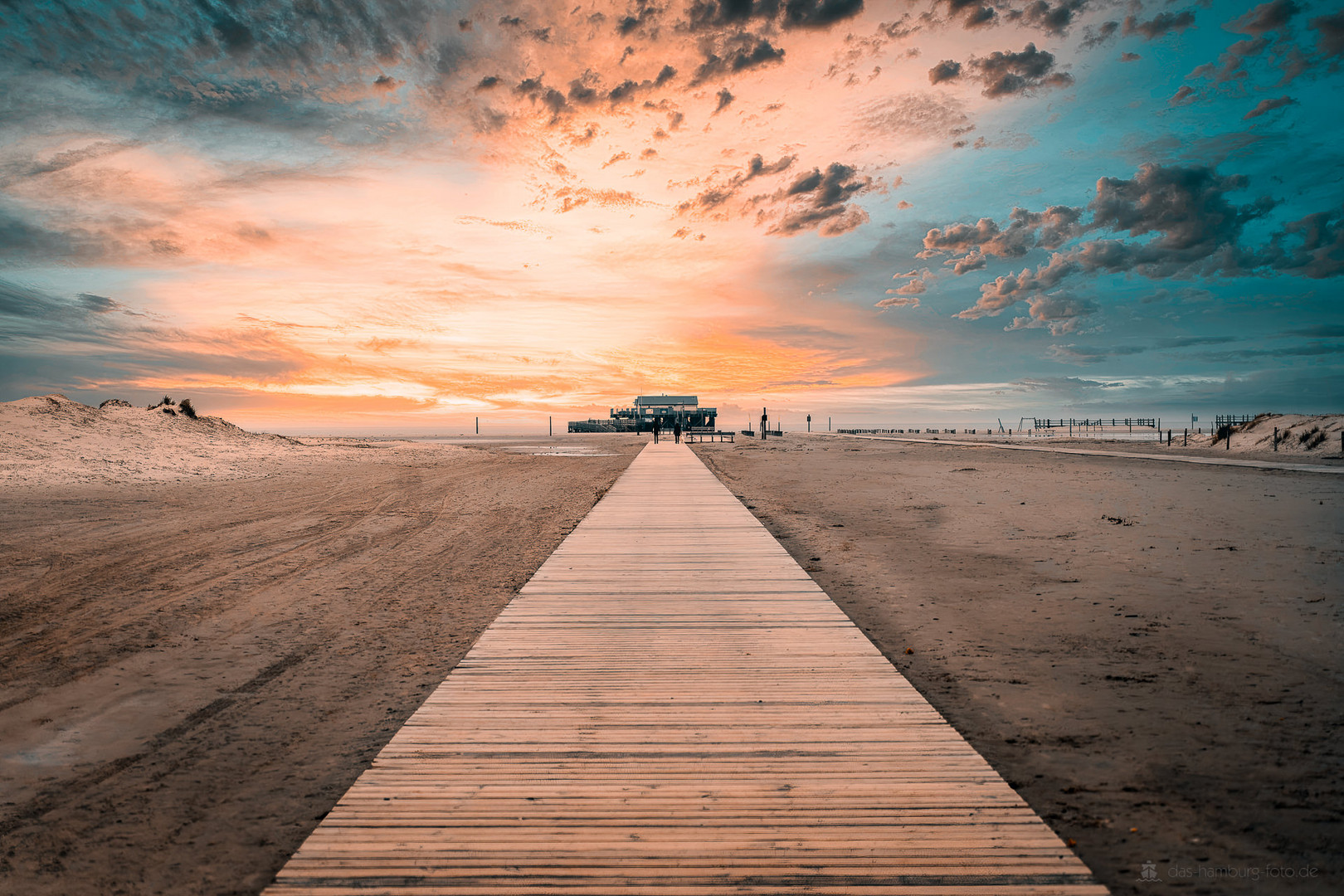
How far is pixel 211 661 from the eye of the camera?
5.39 metres

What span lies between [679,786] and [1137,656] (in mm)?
4517

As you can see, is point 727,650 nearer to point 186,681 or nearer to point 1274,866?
point 1274,866

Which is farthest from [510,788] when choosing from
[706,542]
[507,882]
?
[706,542]

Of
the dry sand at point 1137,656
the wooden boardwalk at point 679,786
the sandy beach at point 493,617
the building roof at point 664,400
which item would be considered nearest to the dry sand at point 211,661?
the sandy beach at point 493,617

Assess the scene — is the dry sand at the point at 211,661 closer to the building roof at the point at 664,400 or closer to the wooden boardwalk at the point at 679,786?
the wooden boardwalk at the point at 679,786

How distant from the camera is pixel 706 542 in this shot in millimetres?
8891

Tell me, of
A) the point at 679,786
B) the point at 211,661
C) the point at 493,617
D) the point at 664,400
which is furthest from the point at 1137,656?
the point at 664,400

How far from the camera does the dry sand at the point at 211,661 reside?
3.06 meters

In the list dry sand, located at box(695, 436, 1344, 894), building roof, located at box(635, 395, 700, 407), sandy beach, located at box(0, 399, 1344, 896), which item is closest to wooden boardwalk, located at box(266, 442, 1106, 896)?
sandy beach, located at box(0, 399, 1344, 896)

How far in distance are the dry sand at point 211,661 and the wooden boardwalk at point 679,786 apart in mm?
676

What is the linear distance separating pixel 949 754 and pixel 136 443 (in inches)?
1213

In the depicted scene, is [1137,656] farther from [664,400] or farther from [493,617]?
[664,400]

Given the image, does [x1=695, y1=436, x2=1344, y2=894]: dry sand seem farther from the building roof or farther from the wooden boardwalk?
the building roof

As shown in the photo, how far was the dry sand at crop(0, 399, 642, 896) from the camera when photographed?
3062 millimetres
